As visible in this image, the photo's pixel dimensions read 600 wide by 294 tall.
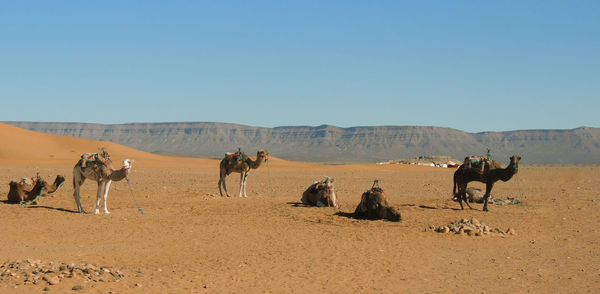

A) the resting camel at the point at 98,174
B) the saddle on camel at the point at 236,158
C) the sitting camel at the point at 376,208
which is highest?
the saddle on camel at the point at 236,158

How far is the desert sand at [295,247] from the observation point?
10.7 metres

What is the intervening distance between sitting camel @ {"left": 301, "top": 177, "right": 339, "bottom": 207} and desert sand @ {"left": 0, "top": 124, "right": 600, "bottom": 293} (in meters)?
0.71

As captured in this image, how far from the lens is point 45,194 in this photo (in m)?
21.1

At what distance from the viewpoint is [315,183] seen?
69.5 ft

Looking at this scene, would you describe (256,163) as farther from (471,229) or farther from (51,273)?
(51,273)

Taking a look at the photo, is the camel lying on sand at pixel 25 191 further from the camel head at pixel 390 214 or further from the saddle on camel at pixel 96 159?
the camel head at pixel 390 214

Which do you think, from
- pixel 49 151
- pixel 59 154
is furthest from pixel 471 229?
pixel 49 151

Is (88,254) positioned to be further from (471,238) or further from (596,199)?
(596,199)

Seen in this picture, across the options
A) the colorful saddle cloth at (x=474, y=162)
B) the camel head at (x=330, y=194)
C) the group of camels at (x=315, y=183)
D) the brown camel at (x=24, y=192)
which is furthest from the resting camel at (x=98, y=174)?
the colorful saddle cloth at (x=474, y=162)

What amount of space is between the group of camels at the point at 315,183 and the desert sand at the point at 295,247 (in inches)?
24.5

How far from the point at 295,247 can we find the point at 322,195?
695 centimetres

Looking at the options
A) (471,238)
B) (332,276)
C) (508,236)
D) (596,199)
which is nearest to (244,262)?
(332,276)

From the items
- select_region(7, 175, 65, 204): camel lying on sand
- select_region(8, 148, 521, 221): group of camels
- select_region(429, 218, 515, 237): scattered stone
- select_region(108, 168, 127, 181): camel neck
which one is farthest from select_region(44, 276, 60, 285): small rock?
select_region(7, 175, 65, 204): camel lying on sand

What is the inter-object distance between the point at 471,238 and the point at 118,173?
9902 millimetres
